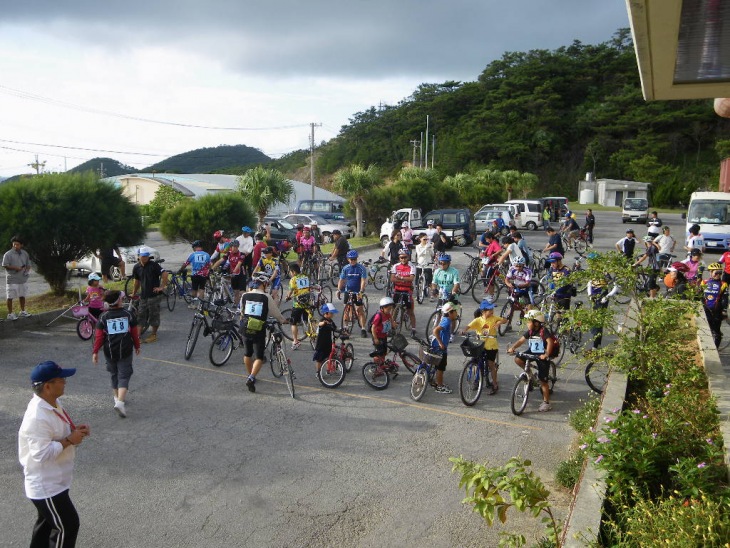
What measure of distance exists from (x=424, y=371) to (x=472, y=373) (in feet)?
2.24

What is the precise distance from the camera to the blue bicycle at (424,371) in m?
9.12

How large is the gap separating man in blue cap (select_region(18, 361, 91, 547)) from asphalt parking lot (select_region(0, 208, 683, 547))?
0.93m

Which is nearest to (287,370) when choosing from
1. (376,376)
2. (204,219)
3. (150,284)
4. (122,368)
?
(376,376)

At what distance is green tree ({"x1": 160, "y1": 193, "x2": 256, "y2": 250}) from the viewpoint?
2061cm

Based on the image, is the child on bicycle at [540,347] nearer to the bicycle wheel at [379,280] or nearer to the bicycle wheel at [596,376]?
the bicycle wheel at [596,376]

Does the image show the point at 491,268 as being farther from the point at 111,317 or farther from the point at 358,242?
the point at 358,242

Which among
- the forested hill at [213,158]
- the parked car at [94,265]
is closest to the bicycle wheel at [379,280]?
the parked car at [94,265]

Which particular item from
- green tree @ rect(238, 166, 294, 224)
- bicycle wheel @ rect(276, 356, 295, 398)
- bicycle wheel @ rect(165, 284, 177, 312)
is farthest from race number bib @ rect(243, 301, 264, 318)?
green tree @ rect(238, 166, 294, 224)

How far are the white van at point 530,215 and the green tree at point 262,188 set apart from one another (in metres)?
15.0

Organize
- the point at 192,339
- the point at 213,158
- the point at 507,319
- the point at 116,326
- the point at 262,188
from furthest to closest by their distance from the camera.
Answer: the point at 213,158
the point at 262,188
the point at 507,319
the point at 192,339
the point at 116,326

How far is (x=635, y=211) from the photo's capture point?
43.6m

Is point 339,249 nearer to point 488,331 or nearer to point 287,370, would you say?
point 287,370

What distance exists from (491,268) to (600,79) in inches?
2980

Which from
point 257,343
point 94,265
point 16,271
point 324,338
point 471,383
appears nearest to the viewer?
point 471,383
